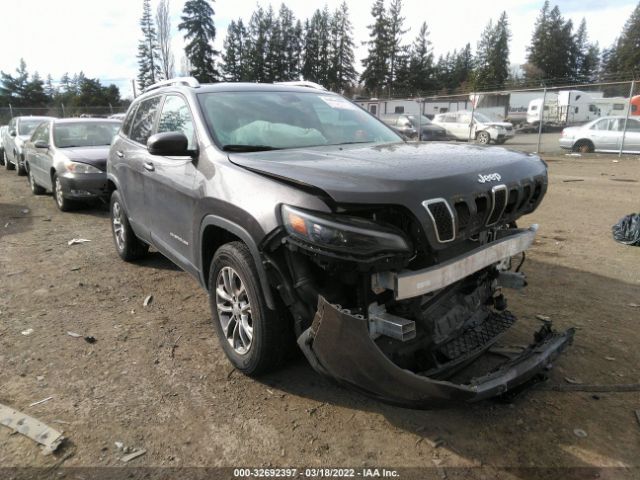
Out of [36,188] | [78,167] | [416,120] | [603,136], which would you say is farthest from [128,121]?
[416,120]

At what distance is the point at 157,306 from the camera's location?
4535 mm

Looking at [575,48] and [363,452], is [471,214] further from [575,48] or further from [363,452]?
[575,48]

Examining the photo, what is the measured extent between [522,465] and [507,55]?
9571 centimetres

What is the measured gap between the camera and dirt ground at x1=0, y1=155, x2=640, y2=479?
8.29 feet

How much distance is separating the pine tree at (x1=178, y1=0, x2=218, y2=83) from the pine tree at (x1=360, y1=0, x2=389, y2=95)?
25.4m

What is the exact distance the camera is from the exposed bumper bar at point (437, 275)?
7.63 feet

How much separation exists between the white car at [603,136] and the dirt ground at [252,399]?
46.7 feet

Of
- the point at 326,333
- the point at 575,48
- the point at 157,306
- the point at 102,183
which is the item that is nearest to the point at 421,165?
the point at 326,333

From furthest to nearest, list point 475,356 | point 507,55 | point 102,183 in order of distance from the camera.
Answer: point 507,55 < point 102,183 < point 475,356

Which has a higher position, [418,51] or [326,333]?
[418,51]

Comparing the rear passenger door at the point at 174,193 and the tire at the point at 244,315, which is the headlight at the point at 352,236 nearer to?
the tire at the point at 244,315

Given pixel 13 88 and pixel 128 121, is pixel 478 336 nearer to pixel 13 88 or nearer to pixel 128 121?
pixel 128 121

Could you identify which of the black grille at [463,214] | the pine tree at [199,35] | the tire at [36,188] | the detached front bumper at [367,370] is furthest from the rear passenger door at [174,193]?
the pine tree at [199,35]

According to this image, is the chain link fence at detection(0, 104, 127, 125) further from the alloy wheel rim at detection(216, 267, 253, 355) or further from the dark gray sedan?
the alloy wheel rim at detection(216, 267, 253, 355)
